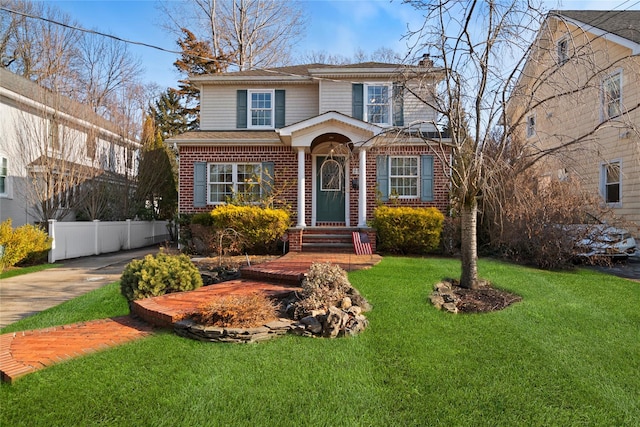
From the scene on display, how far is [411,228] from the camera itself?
1014 centimetres

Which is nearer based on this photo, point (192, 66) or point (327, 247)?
point (327, 247)

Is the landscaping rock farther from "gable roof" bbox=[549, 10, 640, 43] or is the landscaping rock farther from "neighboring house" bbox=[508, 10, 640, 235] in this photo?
"gable roof" bbox=[549, 10, 640, 43]

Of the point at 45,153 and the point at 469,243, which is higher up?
the point at 45,153

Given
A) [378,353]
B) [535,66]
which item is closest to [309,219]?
[535,66]

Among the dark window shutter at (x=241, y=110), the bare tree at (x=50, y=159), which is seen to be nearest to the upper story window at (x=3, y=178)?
the bare tree at (x=50, y=159)

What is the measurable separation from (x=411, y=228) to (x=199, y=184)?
24.3 feet

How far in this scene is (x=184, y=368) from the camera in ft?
10.9

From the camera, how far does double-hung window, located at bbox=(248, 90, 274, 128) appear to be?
13562 mm

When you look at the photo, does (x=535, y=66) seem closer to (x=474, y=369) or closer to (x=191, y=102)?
(x=474, y=369)

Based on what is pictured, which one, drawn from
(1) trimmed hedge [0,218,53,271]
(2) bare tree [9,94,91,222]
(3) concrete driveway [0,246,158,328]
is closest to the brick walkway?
(3) concrete driveway [0,246,158,328]

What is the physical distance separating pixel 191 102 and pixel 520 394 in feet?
95.8

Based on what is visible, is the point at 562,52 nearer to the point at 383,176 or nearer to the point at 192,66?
the point at 383,176

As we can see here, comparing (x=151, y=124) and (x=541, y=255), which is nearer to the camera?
(x=541, y=255)

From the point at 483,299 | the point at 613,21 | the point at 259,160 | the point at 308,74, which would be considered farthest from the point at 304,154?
the point at 613,21
